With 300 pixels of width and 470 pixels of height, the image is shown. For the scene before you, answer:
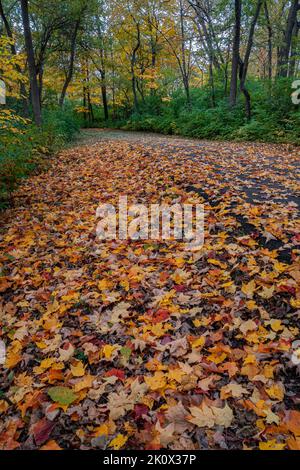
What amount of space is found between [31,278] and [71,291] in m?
0.80

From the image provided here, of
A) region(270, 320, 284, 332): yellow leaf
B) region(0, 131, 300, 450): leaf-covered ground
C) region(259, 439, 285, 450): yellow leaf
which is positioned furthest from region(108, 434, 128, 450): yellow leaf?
region(270, 320, 284, 332): yellow leaf

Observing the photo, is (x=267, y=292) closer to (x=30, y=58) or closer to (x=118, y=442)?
(x=118, y=442)

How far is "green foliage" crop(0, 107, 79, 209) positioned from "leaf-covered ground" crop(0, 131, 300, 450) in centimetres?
188

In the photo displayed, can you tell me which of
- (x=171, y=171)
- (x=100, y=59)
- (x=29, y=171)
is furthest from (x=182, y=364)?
(x=100, y=59)

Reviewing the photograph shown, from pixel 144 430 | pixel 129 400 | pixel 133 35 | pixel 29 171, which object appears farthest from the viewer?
pixel 133 35

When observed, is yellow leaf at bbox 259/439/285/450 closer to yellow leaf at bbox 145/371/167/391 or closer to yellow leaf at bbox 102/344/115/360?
yellow leaf at bbox 145/371/167/391

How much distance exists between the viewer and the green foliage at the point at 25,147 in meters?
6.99

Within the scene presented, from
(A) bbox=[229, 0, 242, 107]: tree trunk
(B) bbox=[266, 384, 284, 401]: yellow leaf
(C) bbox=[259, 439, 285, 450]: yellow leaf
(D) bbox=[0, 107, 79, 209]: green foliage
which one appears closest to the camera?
(C) bbox=[259, 439, 285, 450]: yellow leaf

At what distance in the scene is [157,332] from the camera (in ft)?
9.72

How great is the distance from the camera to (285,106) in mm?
11969

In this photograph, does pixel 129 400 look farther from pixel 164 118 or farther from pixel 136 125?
pixel 136 125

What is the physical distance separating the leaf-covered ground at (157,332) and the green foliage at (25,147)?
73.9 inches

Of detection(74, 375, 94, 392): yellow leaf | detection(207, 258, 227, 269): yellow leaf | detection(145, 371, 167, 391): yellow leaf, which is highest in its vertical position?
detection(207, 258, 227, 269): yellow leaf

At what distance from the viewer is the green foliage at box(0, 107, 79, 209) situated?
22.9ft
